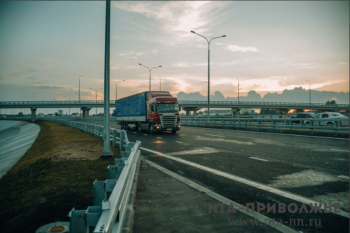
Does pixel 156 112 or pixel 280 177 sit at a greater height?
pixel 156 112

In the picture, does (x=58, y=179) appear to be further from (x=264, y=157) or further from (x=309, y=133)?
(x=309, y=133)

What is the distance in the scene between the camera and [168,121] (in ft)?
71.6

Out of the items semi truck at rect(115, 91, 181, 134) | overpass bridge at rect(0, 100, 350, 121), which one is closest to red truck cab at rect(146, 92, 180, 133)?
semi truck at rect(115, 91, 181, 134)

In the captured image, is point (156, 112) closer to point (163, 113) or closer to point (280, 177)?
point (163, 113)

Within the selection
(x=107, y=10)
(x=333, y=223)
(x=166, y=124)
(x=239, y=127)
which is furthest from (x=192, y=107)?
(x=333, y=223)

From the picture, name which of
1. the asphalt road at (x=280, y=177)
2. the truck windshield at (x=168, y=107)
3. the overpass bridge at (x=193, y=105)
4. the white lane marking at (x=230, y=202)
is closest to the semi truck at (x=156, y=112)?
the truck windshield at (x=168, y=107)

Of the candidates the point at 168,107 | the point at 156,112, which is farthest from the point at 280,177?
the point at 168,107

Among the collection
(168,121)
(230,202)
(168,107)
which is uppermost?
(168,107)

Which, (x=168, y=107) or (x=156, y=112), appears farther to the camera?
(x=168, y=107)

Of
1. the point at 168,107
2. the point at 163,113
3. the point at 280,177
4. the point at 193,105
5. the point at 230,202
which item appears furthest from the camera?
the point at 193,105

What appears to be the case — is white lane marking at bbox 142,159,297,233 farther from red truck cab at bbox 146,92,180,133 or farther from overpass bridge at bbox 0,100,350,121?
overpass bridge at bbox 0,100,350,121

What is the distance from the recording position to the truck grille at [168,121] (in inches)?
852

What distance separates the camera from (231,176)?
22.2 ft

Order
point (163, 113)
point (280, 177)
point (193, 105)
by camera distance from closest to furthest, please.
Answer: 1. point (280, 177)
2. point (163, 113)
3. point (193, 105)
